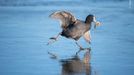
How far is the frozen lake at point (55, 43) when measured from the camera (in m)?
9.98

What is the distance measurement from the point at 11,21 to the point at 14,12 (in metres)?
2.02

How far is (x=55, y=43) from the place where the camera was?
1261cm

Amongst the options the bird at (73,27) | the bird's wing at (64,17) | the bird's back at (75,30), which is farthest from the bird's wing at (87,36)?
the bird's wing at (64,17)

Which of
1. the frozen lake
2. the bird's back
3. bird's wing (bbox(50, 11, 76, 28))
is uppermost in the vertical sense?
bird's wing (bbox(50, 11, 76, 28))

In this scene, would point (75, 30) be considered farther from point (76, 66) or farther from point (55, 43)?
point (76, 66)

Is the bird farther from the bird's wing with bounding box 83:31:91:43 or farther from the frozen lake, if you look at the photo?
the frozen lake

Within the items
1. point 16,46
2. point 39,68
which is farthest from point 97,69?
point 16,46

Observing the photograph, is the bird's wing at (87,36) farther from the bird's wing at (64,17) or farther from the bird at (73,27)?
the bird's wing at (64,17)

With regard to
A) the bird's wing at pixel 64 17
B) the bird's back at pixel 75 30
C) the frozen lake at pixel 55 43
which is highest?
the bird's wing at pixel 64 17

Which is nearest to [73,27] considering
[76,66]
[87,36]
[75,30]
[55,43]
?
[75,30]

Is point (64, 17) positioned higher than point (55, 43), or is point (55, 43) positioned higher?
point (64, 17)

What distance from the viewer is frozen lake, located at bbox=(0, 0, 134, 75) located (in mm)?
9977

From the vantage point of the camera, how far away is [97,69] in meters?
9.75

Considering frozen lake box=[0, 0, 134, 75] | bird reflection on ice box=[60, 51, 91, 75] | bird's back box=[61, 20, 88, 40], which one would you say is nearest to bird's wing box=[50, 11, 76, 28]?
bird's back box=[61, 20, 88, 40]
